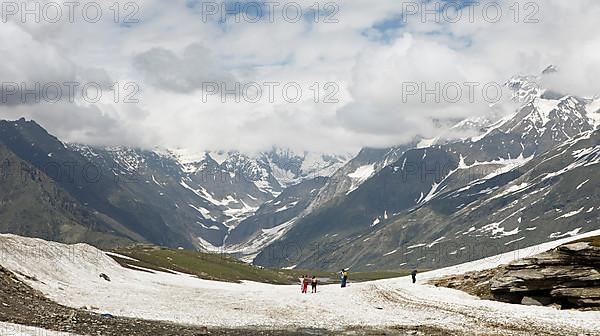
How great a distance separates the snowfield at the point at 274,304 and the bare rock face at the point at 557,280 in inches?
119

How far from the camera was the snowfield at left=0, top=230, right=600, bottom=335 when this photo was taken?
5147cm

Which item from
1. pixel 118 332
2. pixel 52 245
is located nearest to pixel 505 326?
pixel 118 332

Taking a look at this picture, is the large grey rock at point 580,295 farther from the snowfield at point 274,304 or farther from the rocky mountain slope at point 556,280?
the snowfield at point 274,304

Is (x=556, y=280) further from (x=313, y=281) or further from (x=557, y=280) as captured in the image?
(x=313, y=281)

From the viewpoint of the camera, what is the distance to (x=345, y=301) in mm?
69812

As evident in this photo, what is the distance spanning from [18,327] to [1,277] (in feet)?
70.8

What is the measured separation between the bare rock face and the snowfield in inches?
119

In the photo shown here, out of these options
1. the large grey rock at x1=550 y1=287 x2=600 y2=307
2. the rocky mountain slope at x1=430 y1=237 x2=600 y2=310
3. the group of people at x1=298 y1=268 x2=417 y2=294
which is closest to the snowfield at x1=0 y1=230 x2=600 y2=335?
the large grey rock at x1=550 y1=287 x2=600 y2=307

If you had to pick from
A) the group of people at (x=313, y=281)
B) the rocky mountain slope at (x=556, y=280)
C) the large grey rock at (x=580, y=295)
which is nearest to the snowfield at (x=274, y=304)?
the large grey rock at (x=580, y=295)

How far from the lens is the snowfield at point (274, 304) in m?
51.5

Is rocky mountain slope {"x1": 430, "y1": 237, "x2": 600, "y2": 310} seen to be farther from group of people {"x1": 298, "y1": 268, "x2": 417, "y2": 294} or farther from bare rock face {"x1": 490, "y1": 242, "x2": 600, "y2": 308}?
group of people {"x1": 298, "y1": 268, "x2": 417, "y2": 294}

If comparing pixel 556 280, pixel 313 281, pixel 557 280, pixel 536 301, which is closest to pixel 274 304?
pixel 313 281

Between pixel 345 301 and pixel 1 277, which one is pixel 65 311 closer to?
pixel 1 277

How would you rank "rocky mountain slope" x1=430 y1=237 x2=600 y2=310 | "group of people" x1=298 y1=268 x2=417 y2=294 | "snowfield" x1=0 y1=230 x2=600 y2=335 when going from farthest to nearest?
"group of people" x1=298 y1=268 x2=417 y2=294, "rocky mountain slope" x1=430 y1=237 x2=600 y2=310, "snowfield" x1=0 y1=230 x2=600 y2=335
